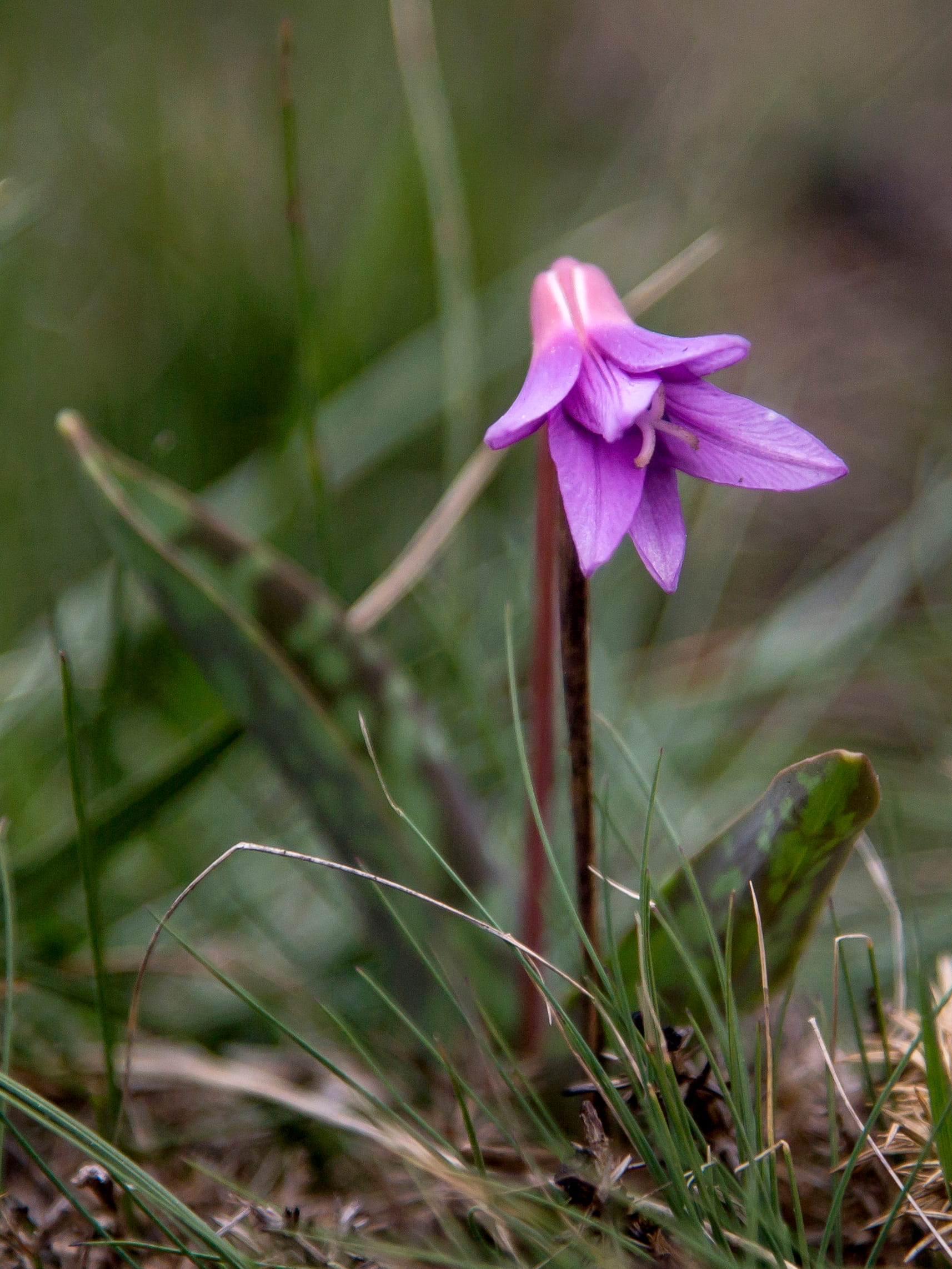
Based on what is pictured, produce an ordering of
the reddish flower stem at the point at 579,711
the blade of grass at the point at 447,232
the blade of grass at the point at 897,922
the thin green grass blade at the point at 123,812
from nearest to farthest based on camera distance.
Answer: the reddish flower stem at the point at 579,711
the blade of grass at the point at 897,922
the thin green grass blade at the point at 123,812
the blade of grass at the point at 447,232

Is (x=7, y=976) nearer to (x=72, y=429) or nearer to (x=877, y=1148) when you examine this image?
(x=72, y=429)

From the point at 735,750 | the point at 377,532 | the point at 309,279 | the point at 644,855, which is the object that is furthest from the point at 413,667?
the point at 309,279

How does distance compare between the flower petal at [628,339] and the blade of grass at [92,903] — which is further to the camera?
the blade of grass at [92,903]

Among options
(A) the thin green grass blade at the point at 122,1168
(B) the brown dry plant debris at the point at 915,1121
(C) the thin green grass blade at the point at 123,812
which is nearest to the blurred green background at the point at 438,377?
(C) the thin green grass blade at the point at 123,812

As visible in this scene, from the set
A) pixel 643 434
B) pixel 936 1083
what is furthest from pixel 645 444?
pixel 936 1083

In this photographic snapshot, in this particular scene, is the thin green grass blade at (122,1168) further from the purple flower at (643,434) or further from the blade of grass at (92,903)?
the purple flower at (643,434)

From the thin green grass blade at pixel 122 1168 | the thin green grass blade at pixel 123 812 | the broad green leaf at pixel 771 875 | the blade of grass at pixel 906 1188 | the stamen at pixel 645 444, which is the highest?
the stamen at pixel 645 444

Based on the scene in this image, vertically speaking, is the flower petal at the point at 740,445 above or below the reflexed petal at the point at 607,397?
below
